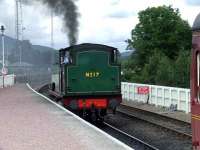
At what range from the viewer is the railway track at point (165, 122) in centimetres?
1775

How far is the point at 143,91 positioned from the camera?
3144cm

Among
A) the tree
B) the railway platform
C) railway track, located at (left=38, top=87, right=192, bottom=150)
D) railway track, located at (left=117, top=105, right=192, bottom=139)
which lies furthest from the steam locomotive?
the tree

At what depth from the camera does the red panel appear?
72.4 feet

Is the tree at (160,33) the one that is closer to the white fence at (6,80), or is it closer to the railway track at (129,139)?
the white fence at (6,80)

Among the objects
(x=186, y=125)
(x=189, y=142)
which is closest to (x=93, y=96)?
(x=186, y=125)

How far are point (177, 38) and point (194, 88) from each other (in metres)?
57.8

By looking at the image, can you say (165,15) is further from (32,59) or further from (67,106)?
(32,59)

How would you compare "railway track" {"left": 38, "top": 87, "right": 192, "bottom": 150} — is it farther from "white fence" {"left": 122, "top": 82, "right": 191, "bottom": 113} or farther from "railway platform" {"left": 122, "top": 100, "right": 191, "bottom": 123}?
"white fence" {"left": 122, "top": 82, "right": 191, "bottom": 113}

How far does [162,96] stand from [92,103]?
6.77 meters

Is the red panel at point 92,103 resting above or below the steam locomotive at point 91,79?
below

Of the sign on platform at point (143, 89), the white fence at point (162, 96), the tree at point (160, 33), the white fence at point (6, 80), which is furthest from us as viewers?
the tree at point (160, 33)

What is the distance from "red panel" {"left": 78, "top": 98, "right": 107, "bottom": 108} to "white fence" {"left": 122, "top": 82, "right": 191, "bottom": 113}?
393cm

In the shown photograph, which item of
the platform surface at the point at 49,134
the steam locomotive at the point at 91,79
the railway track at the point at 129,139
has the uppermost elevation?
the steam locomotive at the point at 91,79

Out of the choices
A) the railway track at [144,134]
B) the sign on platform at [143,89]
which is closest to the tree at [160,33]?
the sign on platform at [143,89]
